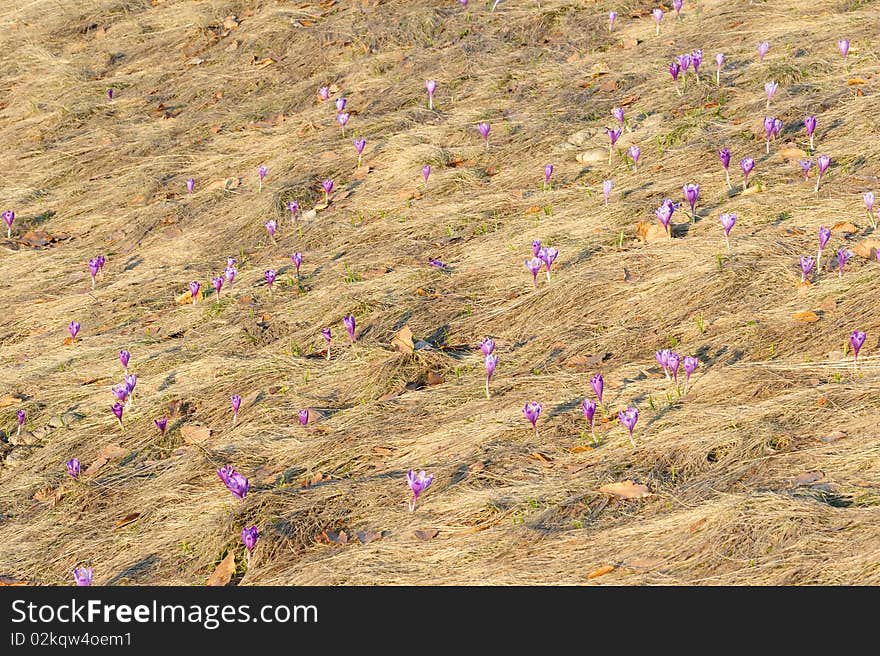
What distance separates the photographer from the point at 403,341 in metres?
5.19

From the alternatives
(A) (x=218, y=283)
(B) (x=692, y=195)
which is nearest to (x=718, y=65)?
(B) (x=692, y=195)

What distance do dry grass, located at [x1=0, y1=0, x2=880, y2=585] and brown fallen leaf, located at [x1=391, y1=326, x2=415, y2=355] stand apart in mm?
81

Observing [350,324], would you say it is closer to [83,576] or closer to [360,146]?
[83,576]

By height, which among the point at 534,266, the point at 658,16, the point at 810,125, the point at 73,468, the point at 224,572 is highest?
the point at 658,16

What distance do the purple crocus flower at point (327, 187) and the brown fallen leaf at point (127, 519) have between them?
290cm

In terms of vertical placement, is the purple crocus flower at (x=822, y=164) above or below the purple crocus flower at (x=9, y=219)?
below

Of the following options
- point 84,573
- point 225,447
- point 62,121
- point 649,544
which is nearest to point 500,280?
point 225,447

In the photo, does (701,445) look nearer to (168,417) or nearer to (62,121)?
(168,417)

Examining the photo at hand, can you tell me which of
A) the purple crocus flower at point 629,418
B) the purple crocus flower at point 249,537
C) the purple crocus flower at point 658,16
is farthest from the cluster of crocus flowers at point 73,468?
the purple crocus flower at point 658,16

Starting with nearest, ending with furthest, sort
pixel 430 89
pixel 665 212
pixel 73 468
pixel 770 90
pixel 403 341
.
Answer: pixel 73 468 < pixel 403 341 < pixel 665 212 < pixel 770 90 < pixel 430 89

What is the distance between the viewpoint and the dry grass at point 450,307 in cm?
383

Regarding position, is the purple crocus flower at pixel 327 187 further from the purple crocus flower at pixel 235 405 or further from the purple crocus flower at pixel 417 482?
the purple crocus flower at pixel 417 482

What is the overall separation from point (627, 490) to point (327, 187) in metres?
3.52

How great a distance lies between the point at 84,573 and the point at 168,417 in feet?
4.36
